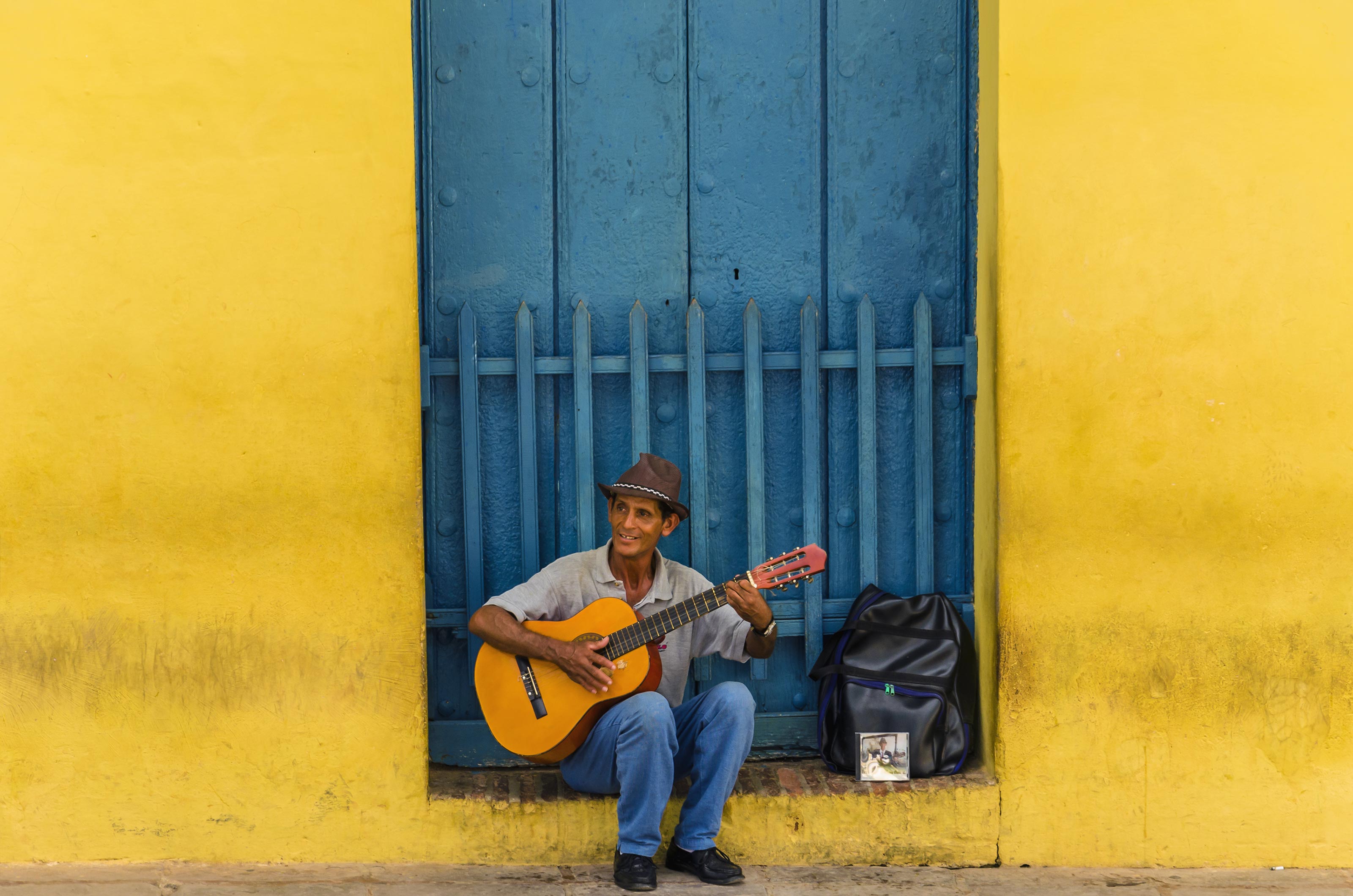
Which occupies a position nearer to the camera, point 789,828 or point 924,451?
point 789,828

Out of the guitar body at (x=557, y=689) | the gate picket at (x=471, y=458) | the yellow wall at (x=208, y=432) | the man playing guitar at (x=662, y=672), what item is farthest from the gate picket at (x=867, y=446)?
the yellow wall at (x=208, y=432)

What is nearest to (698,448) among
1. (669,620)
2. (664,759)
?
(669,620)

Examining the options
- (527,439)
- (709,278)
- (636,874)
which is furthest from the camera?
(709,278)

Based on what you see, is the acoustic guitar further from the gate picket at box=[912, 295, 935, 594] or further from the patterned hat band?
the gate picket at box=[912, 295, 935, 594]

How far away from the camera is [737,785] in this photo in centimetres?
352

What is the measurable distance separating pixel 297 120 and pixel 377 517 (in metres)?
1.15

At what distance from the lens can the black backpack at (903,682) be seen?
353cm

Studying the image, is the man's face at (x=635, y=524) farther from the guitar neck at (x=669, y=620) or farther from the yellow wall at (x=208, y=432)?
the yellow wall at (x=208, y=432)

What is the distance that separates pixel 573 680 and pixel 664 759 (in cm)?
35

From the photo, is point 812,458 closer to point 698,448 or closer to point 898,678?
point 698,448

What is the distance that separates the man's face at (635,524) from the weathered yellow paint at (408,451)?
59 centimetres

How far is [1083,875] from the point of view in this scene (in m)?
3.43

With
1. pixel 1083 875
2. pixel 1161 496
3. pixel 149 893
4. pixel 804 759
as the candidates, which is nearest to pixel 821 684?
pixel 804 759

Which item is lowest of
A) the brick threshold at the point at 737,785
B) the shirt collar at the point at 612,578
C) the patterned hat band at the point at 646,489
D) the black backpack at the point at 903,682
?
the brick threshold at the point at 737,785
